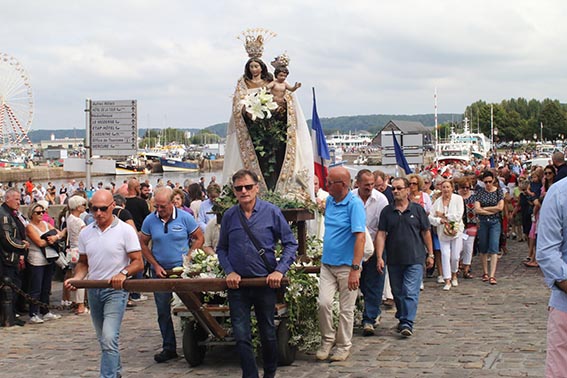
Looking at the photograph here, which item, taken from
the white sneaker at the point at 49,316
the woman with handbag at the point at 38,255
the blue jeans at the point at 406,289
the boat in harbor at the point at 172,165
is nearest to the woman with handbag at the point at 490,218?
the blue jeans at the point at 406,289

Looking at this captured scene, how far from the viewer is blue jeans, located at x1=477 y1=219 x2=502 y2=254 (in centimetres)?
1432

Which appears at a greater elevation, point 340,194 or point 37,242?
point 340,194

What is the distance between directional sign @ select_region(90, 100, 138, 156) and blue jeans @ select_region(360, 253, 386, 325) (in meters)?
11.6

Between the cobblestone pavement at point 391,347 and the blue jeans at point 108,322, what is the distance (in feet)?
3.85

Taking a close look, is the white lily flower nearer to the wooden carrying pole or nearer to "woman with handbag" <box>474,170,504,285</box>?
the wooden carrying pole

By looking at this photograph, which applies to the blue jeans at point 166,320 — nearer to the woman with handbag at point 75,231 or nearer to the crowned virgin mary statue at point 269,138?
the crowned virgin mary statue at point 269,138

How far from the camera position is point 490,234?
14320mm

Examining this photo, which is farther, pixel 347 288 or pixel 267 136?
pixel 267 136

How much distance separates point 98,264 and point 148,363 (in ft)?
6.81

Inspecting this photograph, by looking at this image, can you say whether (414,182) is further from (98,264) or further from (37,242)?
(98,264)

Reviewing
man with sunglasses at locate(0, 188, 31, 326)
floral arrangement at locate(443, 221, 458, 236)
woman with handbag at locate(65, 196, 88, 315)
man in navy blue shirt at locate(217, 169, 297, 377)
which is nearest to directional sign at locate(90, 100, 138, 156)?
woman with handbag at locate(65, 196, 88, 315)

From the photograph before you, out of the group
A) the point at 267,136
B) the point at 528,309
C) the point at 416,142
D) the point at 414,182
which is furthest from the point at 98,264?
the point at 416,142

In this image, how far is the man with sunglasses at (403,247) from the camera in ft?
33.0

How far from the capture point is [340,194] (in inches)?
347
